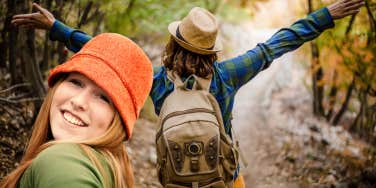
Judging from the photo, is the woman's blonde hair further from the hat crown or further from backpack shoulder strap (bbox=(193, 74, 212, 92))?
the hat crown

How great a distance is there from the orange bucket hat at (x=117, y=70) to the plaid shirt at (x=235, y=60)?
1.29 meters

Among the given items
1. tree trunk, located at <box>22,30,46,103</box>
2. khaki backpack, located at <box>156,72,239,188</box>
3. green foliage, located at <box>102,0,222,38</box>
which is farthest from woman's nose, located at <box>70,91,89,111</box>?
green foliage, located at <box>102,0,222,38</box>

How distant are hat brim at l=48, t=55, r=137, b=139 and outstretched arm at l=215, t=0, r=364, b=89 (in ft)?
4.76

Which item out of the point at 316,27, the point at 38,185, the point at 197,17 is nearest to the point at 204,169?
the point at 197,17

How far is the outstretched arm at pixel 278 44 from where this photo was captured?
3.08 metres

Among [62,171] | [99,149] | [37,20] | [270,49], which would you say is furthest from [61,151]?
[270,49]

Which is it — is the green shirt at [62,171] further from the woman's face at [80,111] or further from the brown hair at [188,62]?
the brown hair at [188,62]

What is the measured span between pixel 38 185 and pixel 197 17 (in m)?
2.12

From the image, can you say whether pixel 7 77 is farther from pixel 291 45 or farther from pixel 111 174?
pixel 111 174

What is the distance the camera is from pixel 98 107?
1.66m

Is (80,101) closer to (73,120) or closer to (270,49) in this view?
(73,120)

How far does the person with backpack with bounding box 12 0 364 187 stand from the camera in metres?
3.00

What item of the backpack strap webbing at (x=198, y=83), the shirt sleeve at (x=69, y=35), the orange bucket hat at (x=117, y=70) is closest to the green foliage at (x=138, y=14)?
the shirt sleeve at (x=69, y=35)

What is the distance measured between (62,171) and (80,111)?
0.37 m
